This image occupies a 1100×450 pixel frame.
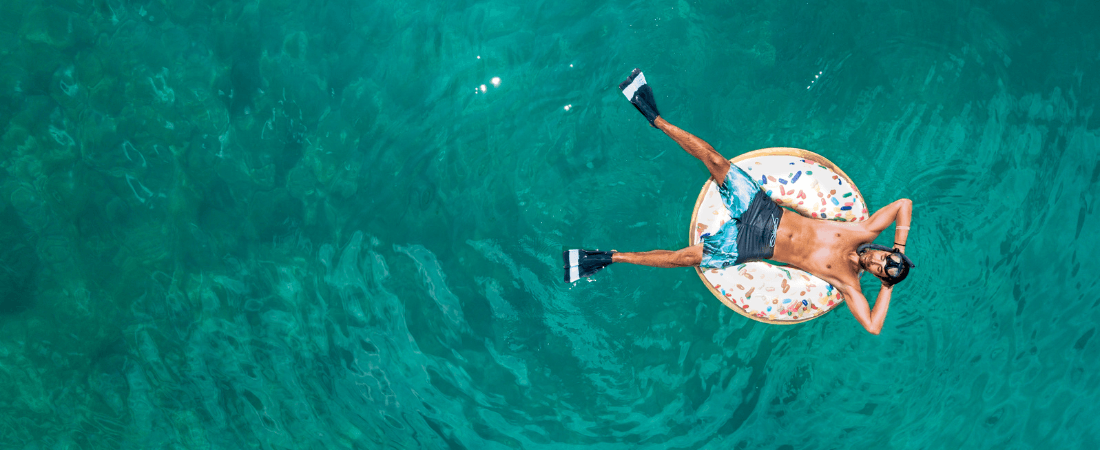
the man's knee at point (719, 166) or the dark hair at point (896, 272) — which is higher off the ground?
the man's knee at point (719, 166)

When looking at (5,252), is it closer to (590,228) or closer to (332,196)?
(332,196)

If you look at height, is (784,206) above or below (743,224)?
above

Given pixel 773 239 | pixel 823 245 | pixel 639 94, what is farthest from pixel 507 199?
pixel 823 245

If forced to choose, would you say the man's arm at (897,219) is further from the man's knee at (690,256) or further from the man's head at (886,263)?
the man's knee at (690,256)

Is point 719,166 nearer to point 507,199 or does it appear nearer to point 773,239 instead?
point 773,239

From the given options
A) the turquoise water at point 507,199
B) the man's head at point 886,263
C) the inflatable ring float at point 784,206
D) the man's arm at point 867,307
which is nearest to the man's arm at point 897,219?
the man's head at point 886,263

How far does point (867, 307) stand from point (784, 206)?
989mm

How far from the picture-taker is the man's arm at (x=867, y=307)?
12.4ft

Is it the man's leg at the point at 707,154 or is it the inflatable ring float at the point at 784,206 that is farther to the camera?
the inflatable ring float at the point at 784,206

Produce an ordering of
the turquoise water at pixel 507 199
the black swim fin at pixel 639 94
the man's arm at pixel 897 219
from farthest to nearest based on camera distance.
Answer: the turquoise water at pixel 507 199 < the black swim fin at pixel 639 94 < the man's arm at pixel 897 219

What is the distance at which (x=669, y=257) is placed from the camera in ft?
13.4

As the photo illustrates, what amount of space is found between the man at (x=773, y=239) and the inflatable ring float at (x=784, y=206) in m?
0.29

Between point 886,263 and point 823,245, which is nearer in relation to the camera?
point 886,263

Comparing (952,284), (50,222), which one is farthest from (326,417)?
(952,284)
